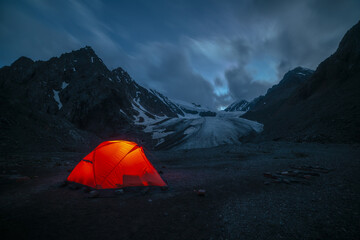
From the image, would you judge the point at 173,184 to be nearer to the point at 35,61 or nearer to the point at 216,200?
the point at 216,200

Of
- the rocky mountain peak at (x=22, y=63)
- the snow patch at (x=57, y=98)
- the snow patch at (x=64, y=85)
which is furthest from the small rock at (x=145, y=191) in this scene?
the rocky mountain peak at (x=22, y=63)

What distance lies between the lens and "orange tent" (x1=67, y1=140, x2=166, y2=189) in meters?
7.09

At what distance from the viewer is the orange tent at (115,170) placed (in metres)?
7.09

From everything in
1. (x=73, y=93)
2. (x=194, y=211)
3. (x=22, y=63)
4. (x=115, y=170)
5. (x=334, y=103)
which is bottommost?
(x=194, y=211)

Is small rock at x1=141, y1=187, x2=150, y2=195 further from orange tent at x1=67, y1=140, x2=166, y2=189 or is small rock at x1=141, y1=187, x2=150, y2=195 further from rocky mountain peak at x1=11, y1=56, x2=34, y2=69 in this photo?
rocky mountain peak at x1=11, y1=56, x2=34, y2=69

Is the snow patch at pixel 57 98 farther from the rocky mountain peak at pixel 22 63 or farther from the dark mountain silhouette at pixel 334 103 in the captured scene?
the dark mountain silhouette at pixel 334 103

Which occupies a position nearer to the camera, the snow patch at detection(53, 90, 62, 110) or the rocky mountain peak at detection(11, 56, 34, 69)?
the snow patch at detection(53, 90, 62, 110)

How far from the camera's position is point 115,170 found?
727cm

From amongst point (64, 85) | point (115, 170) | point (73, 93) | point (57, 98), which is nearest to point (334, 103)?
point (115, 170)

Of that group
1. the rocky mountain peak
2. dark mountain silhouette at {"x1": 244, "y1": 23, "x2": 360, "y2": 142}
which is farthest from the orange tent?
the rocky mountain peak

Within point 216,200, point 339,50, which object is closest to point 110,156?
point 216,200

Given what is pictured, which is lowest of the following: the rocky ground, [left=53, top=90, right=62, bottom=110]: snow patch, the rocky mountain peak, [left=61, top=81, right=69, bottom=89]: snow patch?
the rocky ground

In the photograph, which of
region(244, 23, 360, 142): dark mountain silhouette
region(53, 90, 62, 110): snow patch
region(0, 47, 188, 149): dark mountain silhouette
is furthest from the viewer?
region(53, 90, 62, 110): snow patch

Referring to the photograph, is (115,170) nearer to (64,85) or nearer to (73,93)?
(73,93)
